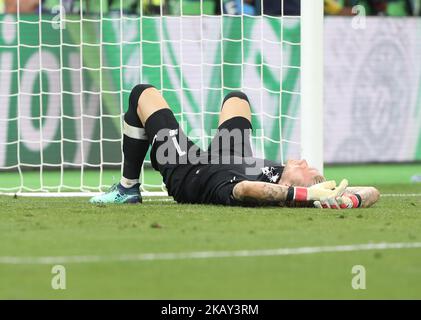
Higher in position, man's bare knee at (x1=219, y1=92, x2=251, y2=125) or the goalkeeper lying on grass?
man's bare knee at (x1=219, y1=92, x2=251, y2=125)

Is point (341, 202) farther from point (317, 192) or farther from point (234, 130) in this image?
point (234, 130)

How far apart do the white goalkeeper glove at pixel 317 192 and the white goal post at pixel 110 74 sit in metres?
4.97

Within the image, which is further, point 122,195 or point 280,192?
point 122,195

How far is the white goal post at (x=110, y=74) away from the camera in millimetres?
12445

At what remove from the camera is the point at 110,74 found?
12.9m

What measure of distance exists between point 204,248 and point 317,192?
2020 millimetres

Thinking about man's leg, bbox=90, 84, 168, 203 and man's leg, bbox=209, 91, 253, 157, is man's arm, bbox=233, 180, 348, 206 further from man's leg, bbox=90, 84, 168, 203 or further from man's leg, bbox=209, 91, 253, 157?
man's leg, bbox=90, 84, 168, 203

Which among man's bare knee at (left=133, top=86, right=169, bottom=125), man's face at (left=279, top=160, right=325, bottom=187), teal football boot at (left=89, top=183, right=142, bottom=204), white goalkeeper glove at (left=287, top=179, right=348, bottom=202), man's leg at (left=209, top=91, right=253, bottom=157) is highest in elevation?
man's bare knee at (left=133, top=86, right=169, bottom=125)

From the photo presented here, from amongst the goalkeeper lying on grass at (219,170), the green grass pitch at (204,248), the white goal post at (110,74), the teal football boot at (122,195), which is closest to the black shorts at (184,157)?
the goalkeeper lying on grass at (219,170)

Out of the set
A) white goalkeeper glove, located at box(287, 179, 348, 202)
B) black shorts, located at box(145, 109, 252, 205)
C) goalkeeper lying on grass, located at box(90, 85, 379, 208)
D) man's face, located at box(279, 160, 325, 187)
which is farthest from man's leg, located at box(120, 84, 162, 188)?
white goalkeeper glove, located at box(287, 179, 348, 202)

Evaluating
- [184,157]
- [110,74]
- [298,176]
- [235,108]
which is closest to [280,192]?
[298,176]

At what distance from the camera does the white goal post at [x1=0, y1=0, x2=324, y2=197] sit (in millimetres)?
12445

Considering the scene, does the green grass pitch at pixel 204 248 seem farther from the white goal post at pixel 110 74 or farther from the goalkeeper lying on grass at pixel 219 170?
the white goal post at pixel 110 74
